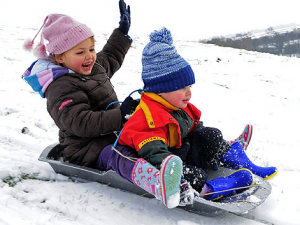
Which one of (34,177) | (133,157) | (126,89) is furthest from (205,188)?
(126,89)

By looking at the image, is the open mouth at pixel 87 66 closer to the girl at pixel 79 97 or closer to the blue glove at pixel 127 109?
the girl at pixel 79 97

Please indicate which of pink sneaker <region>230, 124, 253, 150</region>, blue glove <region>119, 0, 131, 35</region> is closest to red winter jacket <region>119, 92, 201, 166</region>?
pink sneaker <region>230, 124, 253, 150</region>

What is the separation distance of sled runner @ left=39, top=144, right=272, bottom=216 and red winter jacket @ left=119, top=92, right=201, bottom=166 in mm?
311

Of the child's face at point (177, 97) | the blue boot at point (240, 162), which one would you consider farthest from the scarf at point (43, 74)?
the blue boot at point (240, 162)

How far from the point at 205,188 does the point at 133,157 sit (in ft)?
1.87

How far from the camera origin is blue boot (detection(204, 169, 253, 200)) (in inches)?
75.2

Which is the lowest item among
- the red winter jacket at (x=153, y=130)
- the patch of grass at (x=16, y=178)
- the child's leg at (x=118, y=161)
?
the patch of grass at (x=16, y=178)

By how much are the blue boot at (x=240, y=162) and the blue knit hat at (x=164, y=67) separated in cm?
80

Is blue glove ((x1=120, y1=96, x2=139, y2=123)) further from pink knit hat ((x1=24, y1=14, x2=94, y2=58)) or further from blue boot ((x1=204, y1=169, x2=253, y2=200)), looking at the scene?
blue boot ((x1=204, y1=169, x2=253, y2=200))

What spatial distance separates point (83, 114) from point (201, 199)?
3.50ft

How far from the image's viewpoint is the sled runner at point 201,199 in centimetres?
172

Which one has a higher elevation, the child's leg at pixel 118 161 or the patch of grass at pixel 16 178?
the child's leg at pixel 118 161

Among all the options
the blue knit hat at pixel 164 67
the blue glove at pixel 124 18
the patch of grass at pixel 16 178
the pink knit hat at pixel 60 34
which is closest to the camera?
the patch of grass at pixel 16 178

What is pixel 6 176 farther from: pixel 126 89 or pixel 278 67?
pixel 278 67
